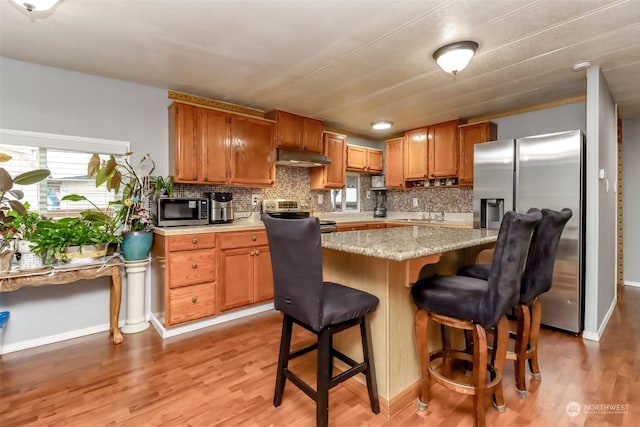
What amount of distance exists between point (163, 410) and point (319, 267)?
130 cm

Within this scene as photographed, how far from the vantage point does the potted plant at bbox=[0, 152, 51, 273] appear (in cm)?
228

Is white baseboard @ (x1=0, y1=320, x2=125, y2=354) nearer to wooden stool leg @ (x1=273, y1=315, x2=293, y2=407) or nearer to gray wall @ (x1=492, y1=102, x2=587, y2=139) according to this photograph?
wooden stool leg @ (x1=273, y1=315, x2=293, y2=407)

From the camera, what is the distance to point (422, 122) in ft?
A: 14.8

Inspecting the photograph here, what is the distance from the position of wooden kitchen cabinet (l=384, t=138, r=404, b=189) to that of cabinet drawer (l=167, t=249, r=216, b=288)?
318 centimetres

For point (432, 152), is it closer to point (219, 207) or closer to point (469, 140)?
point (469, 140)

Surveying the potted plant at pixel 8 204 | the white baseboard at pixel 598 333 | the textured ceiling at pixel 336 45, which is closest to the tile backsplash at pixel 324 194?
the textured ceiling at pixel 336 45

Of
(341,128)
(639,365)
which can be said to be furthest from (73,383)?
(341,128)

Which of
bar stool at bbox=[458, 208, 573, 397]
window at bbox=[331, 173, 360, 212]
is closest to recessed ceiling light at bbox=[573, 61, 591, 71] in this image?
bar stool at bbox=[458, 208, 573, 397]

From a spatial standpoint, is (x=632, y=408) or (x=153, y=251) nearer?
(x=632, y=408)

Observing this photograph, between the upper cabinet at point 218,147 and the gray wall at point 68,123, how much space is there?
0.28 meters

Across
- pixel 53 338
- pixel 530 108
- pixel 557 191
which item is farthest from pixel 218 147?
pixel 530 108

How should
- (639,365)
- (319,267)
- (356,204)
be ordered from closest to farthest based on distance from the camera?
(319,267) < (639,365) < (356,204)

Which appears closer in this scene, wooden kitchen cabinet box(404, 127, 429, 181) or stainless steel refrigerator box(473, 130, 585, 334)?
stainless steel refrigerator box(473, 130, 585, 334)

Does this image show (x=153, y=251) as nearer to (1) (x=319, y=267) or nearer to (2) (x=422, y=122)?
(1) (x=319, y=267)
